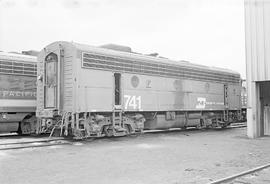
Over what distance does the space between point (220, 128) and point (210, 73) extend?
3.94 m

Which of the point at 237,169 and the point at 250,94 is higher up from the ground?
the point at 250,94

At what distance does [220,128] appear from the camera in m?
21.9

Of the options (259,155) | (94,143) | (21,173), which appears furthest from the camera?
(94,143)

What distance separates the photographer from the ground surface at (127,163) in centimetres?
699

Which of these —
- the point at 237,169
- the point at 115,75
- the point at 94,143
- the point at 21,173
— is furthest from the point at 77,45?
the point at 237,169

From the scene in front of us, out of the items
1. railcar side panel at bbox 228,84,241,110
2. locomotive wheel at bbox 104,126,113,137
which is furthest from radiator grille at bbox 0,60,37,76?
railcar side panel at bbox 228,84,241,110

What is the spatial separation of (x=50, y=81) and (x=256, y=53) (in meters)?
9.77

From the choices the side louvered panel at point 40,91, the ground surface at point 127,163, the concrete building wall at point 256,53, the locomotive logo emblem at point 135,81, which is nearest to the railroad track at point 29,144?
the ground surface at point 127,163

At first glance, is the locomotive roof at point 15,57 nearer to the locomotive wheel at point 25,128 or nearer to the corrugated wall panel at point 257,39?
the locomotive wheel at point 25,128

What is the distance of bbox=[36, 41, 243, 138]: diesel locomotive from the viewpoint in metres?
13.2

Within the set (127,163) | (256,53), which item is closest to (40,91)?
(127,163)

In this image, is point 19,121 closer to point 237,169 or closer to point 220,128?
point 237,169

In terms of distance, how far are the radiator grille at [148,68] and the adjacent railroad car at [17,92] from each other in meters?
3.82

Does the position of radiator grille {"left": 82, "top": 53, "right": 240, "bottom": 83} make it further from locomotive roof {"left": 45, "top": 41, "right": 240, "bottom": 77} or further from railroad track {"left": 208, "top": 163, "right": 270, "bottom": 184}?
railroad track {"left": 208, "top": 163, "right": 270, "bottom": 184}
